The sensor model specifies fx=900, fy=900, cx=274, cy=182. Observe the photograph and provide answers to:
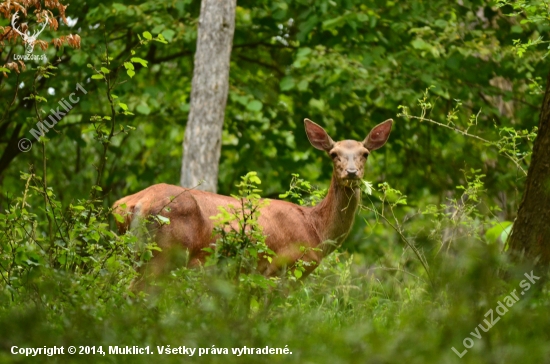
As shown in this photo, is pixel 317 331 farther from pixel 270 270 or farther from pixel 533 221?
pixel 270 270

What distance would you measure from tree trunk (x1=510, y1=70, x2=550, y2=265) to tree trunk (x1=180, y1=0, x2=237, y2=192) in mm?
5312

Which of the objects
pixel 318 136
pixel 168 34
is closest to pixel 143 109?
pixel 168 34

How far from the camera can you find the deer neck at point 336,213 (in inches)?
336

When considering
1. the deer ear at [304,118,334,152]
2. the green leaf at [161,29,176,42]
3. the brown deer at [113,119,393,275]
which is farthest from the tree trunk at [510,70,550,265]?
the green leaf at [161,29,176,42]

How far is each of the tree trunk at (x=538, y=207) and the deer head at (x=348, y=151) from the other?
2180 mm

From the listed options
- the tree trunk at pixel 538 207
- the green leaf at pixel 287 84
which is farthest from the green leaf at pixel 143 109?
the tree trunk at pixel 538 207

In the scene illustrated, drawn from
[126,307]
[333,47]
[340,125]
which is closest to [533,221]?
[126,307]

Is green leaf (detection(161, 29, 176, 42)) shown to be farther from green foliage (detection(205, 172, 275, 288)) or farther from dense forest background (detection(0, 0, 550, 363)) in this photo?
green foliage (detection(205, 172, 275, 288))

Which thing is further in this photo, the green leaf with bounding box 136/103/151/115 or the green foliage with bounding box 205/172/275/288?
the green leaf with bounding box 136/103/151/115

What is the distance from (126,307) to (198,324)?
2.70 feet

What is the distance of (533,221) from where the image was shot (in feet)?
19.8

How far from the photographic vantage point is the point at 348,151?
8.45 metres

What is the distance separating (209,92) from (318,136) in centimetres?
262

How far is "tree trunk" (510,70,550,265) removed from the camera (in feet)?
19.6
